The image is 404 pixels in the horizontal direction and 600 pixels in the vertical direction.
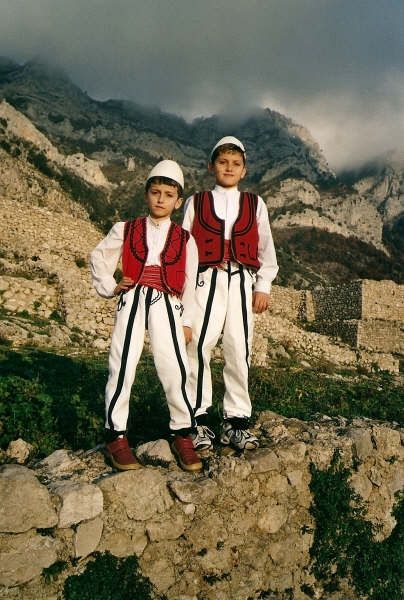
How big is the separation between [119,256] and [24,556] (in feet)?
6.38

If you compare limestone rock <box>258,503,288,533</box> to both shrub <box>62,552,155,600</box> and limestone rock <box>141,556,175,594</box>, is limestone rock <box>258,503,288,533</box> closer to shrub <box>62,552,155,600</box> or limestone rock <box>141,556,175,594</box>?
limestone rock <box>141,556,175,594</box>

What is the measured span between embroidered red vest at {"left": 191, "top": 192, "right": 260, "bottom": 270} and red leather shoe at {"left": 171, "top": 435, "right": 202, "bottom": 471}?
4.30 feet

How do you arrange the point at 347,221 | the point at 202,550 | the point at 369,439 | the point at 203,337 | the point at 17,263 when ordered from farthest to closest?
the point at 347,221 → the point at 17,263 → the point at 369,439 → the point at 203,337 → the point at 202,550

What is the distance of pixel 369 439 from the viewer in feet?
13.1

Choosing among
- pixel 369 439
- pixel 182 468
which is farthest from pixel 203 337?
pixel 369 439

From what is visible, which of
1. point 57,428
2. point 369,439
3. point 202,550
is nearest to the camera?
point 202,550

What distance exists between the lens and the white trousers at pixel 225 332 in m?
3.27

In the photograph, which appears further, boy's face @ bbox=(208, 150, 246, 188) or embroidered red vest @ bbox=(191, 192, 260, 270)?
boy's face @ bbox=(208, 150, 246, 188)

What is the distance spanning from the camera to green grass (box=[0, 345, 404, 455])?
355 cm

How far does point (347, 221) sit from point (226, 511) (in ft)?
288

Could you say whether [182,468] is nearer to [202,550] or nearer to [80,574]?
[202,550]

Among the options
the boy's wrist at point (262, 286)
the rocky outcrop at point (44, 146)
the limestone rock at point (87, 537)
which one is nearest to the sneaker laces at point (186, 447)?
the limestone rock at point (87, 537)

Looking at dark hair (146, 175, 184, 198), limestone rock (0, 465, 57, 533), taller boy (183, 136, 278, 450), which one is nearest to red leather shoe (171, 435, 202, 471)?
taller boy (183, 136, 278, 450)

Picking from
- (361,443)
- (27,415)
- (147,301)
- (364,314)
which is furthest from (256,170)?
(147,301)
